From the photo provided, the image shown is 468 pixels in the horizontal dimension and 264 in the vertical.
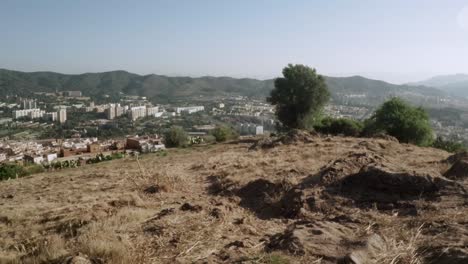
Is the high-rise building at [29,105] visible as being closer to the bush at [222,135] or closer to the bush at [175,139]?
the bush at [175,139]

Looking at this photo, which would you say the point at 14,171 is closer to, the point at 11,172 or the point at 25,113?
the point at 11,172

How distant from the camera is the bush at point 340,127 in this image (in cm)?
2453

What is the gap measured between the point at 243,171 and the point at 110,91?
159 meters

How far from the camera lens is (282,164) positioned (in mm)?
11719

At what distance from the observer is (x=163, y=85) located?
174 meters

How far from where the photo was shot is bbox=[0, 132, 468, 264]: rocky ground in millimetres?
4223

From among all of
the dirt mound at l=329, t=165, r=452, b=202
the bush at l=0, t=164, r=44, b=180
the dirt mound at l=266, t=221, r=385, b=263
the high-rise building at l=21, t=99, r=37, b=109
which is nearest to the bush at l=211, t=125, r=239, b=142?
the bush at l=0, t=164, r=44, b=180

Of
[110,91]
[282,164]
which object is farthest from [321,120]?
[110,91]

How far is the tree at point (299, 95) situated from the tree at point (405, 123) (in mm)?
4528

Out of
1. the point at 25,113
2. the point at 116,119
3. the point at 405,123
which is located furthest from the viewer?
the point at 25,113

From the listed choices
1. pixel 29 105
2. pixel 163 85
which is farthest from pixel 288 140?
pixel 163 85

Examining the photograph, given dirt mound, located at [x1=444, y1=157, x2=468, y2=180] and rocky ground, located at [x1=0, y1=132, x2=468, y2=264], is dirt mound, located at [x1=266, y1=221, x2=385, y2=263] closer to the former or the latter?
rocky ground, located at [x1=0, y1=132, x2=468, y2=264]

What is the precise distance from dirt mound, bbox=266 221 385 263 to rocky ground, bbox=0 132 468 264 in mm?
13

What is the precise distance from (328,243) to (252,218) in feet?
7.00
